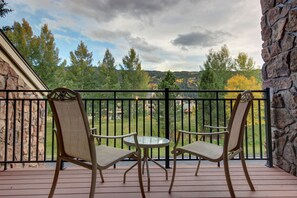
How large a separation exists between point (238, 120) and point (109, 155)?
51.4 inches

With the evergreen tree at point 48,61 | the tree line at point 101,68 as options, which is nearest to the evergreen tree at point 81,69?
the tree line at point 101,68

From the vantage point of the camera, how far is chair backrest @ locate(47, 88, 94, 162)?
5.04ft

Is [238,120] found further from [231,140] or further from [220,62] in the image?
[220,62]

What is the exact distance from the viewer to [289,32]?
2365mm

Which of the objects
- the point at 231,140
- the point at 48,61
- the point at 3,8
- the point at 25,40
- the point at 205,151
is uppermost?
the point at 25,40

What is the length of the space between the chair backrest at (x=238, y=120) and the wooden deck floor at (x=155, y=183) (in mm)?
507

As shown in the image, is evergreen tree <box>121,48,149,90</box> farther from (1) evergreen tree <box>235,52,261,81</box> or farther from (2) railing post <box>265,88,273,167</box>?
(2) railing post <box>265,88,273,167</box>

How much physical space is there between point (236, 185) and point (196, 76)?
916 centimetres

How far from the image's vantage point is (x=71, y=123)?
160 cm

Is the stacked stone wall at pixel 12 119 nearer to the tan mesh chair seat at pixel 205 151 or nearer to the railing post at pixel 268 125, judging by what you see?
the tan mesh chair seat at pixel 205 151

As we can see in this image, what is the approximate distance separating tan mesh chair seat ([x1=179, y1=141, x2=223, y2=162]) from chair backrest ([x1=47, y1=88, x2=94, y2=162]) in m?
0.98

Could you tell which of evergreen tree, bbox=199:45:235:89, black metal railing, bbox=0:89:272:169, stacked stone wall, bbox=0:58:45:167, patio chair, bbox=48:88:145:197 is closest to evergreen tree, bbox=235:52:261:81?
evergreen tree, bbox=199:45:235:89

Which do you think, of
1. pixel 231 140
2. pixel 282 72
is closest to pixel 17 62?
pixel 231 140

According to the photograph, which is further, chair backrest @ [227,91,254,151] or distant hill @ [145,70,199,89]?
distant hill @ [145,70,199,89]
